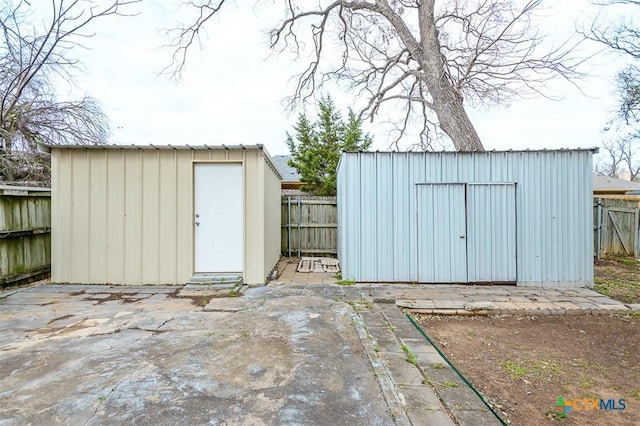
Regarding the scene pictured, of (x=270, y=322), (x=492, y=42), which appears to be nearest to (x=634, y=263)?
(x=492, y=42)

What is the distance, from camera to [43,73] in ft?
22.1

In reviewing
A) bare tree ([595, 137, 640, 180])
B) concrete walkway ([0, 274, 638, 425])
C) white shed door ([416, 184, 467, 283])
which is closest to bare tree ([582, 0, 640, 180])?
white shed door ([416, 184, 467, 283])

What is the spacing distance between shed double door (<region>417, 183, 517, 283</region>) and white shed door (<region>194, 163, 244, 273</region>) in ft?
10.2

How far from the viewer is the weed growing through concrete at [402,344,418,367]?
2.55 metres

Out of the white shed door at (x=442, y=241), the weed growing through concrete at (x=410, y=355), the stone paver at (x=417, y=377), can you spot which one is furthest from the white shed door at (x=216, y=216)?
the weed growing through concrete at (x=410, y=355)

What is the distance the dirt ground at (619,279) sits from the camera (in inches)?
192

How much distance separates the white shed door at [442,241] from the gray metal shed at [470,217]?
0.02m

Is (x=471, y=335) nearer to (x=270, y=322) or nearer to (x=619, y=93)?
(x=270, y=322)

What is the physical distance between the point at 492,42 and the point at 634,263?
6423 mm

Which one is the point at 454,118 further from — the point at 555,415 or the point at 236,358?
the point at 236,358

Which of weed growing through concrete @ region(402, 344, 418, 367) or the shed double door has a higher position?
the shed double door

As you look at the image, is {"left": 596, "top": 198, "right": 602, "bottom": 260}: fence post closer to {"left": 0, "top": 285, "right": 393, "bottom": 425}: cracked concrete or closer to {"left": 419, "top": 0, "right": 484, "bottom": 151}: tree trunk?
{"left": 419, "top": 0, "right": 484, "bottom": 151}: tree trunk

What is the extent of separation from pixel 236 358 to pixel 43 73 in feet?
25.8

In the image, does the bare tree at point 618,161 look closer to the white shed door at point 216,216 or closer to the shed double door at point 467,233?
the shed double door at point 467,233
